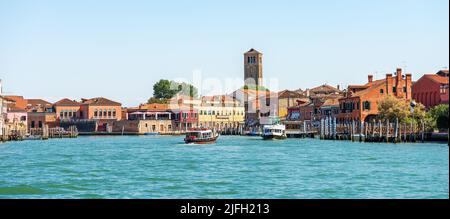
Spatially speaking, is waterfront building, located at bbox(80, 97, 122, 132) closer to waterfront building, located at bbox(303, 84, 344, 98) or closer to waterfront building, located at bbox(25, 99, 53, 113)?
waterfront building, located at bbox(25, 99, 53, 113)

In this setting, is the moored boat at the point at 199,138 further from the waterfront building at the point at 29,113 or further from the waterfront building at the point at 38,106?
the waterfront building at the point at 38,106

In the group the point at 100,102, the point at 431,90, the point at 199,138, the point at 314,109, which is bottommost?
the point at 199,138

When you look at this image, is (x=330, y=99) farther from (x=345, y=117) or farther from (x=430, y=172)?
(x=430, y=172)

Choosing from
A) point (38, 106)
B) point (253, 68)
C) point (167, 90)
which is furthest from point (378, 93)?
point (253, 68)

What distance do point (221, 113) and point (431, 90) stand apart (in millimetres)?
37033

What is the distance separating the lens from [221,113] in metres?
87.5

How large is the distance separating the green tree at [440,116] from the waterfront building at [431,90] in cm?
437

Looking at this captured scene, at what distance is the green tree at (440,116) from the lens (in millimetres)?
42978

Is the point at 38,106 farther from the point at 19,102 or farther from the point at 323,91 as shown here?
the point at 323,91

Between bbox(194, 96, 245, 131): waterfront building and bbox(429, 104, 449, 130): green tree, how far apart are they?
3959 centimetres

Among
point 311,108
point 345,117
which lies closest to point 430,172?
point 345,117

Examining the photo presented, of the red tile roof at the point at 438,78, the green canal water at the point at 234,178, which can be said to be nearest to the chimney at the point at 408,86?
the red tile roof at the point at 438,78

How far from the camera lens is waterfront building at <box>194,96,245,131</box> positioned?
85438 mm
